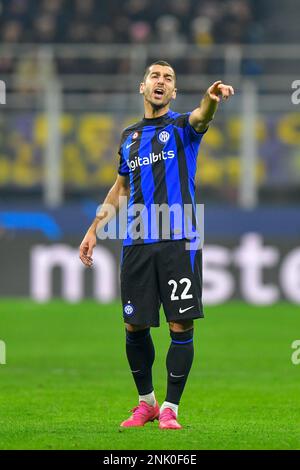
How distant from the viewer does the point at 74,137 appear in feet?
62.7

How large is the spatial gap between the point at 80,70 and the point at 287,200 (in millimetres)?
4098

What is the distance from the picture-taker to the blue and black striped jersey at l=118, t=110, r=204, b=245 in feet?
24.9

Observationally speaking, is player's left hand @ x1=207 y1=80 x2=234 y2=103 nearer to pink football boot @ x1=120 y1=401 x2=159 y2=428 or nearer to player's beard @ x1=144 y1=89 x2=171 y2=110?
player's beard @ x1=144 y1=89 x2=171 y2=110

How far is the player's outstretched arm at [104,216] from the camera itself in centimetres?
787

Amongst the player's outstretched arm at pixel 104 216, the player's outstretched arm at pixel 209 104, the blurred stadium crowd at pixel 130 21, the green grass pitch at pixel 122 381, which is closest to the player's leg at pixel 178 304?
the green grass pitch at pixel 122 381

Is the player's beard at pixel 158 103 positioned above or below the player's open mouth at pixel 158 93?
below

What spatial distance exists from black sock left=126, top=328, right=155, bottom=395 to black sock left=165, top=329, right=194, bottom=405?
20cm

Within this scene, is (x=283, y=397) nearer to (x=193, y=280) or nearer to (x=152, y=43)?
(x=193, y=280)

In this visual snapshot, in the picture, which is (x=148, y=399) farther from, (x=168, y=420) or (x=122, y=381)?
(x=122, y=381)

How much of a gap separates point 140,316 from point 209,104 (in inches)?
54.9

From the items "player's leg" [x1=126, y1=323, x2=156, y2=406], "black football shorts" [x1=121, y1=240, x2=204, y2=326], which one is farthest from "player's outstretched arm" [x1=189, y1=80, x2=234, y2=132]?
"player's leg" [x1=126, y1=323, x2=156, y2=406]

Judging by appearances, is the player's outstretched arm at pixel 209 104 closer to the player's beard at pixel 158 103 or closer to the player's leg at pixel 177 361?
the player's beard at pixel 158 103

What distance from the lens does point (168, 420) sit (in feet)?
24.7

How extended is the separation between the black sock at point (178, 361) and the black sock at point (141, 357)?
8.0 inches
